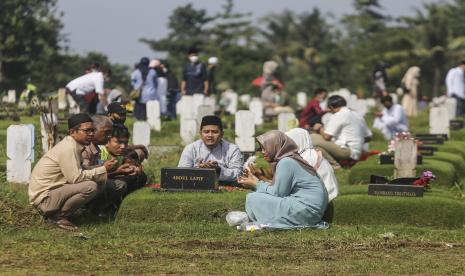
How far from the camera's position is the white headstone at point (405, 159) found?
14891 mm

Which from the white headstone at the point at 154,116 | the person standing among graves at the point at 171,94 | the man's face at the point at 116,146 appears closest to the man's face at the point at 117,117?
the man's face at the point at 116,146

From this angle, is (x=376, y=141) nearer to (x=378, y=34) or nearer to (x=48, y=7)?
(x=48, y=7)

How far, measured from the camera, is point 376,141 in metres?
23.4

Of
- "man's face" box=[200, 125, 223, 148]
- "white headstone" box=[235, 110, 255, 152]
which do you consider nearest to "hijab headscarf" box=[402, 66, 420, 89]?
"white headstone" box=[235, 110, 255, 152]

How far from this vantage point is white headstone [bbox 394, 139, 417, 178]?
48.9ft

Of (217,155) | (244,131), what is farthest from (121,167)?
(244,131)

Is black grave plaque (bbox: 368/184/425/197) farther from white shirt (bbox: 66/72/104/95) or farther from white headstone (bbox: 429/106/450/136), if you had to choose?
white headstone (bbox: 429/106/450/136)

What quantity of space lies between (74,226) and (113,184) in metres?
0.85

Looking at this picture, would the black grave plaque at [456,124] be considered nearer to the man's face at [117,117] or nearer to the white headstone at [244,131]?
the white headstone at [244,131]

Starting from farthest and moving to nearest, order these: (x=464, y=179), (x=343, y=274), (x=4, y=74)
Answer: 1. (x=4, y=74)
2. (x=464, y=179)
3. (x=343, y=274)

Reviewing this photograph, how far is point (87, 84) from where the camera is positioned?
2161cm

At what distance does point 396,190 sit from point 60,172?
3.80 meters

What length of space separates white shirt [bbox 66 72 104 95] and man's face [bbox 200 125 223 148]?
8.38 meters

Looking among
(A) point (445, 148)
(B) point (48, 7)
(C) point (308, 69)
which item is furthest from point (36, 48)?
(A) point (445, 148)
